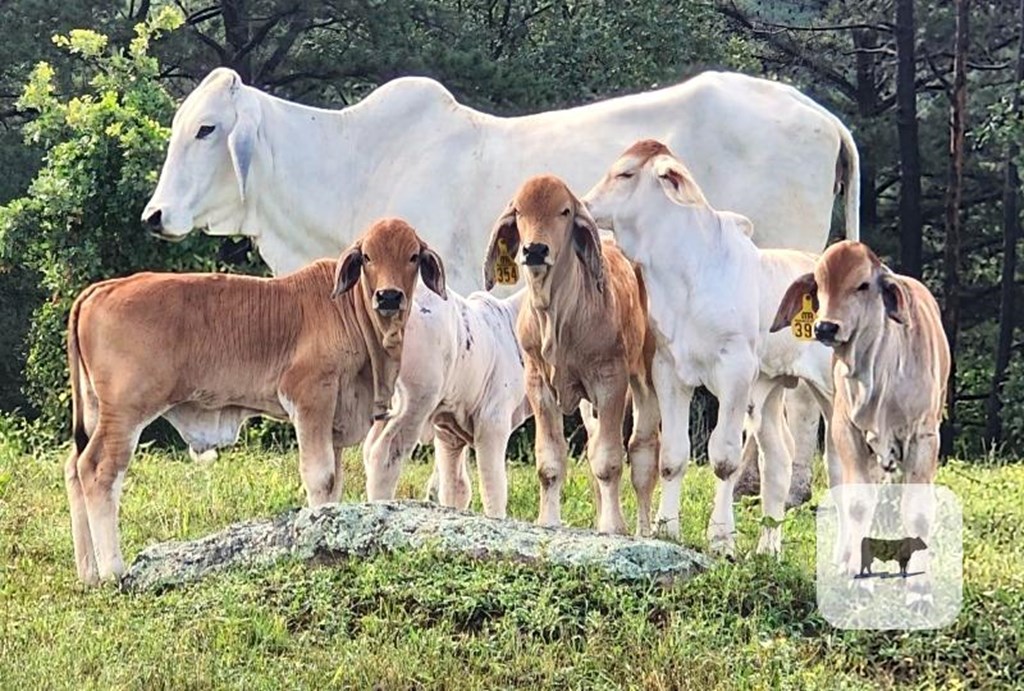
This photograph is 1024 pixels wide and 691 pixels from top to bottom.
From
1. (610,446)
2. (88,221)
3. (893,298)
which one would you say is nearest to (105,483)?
(610,446)

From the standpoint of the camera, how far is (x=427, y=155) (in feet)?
30.9

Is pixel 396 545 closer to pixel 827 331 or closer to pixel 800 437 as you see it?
pixel 827 331

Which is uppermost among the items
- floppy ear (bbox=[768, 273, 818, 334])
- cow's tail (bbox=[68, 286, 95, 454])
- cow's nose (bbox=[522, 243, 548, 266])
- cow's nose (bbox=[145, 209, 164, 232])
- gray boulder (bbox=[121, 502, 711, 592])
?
cow's nose (bbox=[145, 209, 164, 232])

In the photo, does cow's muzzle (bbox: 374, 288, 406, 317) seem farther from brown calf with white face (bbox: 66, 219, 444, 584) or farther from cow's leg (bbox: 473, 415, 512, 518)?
cow's leg (bbox: 473, 415, 512, 518)

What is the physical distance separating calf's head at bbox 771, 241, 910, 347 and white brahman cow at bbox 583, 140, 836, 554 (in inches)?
29.7

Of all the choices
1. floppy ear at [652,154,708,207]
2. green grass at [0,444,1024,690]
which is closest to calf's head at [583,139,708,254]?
floppy ear at [652,154,708,207]

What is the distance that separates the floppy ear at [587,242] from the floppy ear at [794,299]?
2.65 ft

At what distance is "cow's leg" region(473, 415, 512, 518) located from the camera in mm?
7418

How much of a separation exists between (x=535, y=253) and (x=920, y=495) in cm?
178

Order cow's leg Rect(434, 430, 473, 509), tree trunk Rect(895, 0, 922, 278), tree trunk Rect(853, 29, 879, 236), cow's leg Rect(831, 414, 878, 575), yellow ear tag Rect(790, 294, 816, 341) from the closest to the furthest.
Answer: cow's leg Rect(831, 414, 878, 575), yellow ear tag Rect(790, 294, 816, 341), cow's leg Rect(434, 430, 473, 509), tree trunk Rect(895, 0, 922, 278), tree trunk Rect(853, 29, 879, 236)

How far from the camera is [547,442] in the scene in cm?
696

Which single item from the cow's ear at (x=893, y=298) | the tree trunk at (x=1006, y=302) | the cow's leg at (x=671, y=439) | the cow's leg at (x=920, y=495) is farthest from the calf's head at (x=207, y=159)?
the tree trunk at (x=1006, y=302)

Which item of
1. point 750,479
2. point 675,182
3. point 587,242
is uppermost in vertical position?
point 675,182

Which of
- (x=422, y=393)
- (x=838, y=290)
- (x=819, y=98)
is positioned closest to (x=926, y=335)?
(x=838, y=290)
